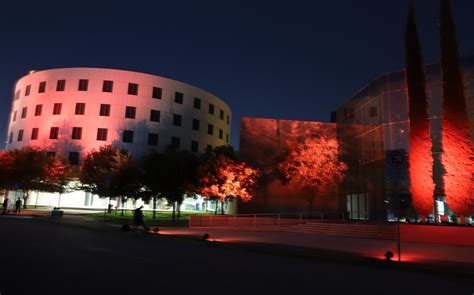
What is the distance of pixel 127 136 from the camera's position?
58.4m

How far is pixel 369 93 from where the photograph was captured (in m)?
32.2

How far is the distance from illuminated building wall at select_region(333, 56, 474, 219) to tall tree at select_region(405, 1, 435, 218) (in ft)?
5.83

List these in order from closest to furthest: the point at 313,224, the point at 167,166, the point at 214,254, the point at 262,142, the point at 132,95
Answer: the point at 214,254, the point at 313,224, the point at 167,166, the point at 262,142, the point at 132,95

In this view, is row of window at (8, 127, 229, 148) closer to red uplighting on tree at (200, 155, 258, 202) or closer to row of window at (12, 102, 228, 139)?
row of window at (12, 102, 228, 139)

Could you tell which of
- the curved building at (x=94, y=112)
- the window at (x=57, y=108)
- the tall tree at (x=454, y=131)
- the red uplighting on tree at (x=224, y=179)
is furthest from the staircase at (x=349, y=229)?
the window at (x=57, y=108)

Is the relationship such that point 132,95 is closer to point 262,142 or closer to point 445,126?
point 262,142

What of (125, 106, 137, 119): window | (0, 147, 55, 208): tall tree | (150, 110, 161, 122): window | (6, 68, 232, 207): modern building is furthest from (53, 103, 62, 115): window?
(150, 110, 161, 122): window

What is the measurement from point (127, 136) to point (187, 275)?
52478 millimetres

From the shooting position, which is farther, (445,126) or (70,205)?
(70,205)

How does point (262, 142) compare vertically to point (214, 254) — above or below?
above

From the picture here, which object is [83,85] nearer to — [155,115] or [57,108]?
[57,108]

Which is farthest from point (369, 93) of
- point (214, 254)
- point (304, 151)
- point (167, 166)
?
point (214, 254)


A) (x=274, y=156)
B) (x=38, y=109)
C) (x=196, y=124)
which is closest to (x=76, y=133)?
(x=38, y=109)

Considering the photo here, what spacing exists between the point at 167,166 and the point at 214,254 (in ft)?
64.2
